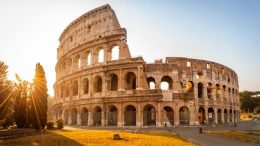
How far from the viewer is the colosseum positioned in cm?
3086

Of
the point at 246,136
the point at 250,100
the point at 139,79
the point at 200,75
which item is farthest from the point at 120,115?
the point at 250,100

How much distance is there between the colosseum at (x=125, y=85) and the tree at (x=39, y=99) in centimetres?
842

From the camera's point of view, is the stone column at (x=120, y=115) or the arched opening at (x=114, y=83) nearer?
the stone column at (x=120, y=115)

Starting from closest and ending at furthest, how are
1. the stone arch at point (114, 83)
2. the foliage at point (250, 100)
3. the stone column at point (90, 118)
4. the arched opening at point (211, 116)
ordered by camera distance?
the stone column at point (90, 118), the stone arch at point (114, 83), the arched opening at point (211, 116), the foliage at point (250, 100)

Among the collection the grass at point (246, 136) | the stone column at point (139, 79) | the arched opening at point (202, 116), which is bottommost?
the grass at point (246, 136)

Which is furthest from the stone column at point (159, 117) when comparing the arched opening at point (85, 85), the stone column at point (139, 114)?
the arched opening at point (85, 85)

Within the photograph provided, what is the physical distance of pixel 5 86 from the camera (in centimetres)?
1898

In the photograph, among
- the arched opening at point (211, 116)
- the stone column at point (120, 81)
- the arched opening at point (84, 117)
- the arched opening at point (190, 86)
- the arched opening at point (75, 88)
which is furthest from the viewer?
the arched opening at point (75, 88)

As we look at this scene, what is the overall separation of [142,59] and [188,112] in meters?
8.79

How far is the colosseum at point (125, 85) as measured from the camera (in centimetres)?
3086

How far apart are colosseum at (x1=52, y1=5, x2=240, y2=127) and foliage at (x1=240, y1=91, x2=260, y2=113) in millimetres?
41147

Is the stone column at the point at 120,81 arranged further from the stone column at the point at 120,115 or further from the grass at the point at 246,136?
the grass at the point at 246,136

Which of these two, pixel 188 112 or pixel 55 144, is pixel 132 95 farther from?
pixel 55 144

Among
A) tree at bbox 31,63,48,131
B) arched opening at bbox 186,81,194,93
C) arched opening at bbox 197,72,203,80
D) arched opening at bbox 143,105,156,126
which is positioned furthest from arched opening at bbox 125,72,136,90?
tree at bbox 31,63,48,131
